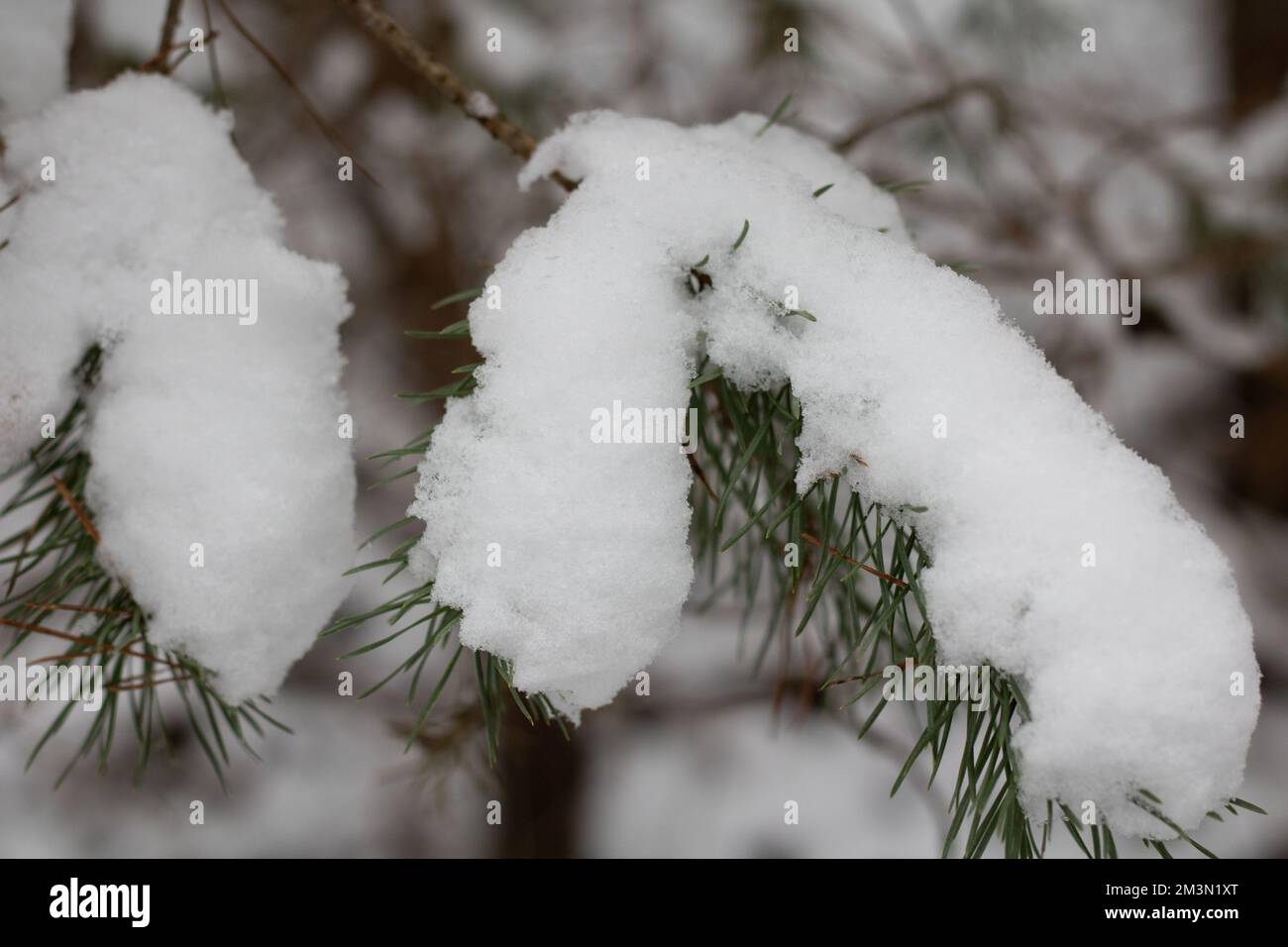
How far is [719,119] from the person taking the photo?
56.3 inches

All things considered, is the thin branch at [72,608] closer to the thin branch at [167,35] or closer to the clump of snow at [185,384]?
the clump of snow at [185,384]

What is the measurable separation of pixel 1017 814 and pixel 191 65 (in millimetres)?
1237

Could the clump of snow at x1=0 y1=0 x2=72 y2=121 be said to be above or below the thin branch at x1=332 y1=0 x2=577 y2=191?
above

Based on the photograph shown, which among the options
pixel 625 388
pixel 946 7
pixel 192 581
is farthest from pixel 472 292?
pixel 946 7

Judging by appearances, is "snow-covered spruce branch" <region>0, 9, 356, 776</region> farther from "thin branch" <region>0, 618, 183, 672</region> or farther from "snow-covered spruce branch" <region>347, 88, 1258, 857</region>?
"snow-covered spruce branch" <region>347, 88, 1258, 857</region>

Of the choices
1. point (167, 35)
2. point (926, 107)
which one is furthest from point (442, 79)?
point (926, 107)

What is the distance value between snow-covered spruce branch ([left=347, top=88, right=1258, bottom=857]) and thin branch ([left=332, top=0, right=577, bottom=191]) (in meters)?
0.09

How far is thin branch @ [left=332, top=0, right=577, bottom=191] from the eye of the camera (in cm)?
50

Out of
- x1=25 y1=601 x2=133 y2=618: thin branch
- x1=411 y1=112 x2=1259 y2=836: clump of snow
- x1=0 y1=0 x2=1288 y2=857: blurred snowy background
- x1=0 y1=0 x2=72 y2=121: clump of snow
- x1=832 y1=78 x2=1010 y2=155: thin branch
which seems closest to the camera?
x1=411 y1=112 x2=1259 y2=836: clump of snow

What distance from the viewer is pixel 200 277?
0.48 m

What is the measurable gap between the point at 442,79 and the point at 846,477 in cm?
34

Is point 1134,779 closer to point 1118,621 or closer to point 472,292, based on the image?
point 1118,621

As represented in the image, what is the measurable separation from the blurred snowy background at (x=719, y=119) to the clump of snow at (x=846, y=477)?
296 mm

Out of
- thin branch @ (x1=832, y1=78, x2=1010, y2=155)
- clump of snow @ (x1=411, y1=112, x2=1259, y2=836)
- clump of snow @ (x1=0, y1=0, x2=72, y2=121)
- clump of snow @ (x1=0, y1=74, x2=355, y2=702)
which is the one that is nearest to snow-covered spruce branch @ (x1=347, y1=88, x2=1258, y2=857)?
clump of snow @ (x1=411, y1=112, x2=1259, y2=836)
